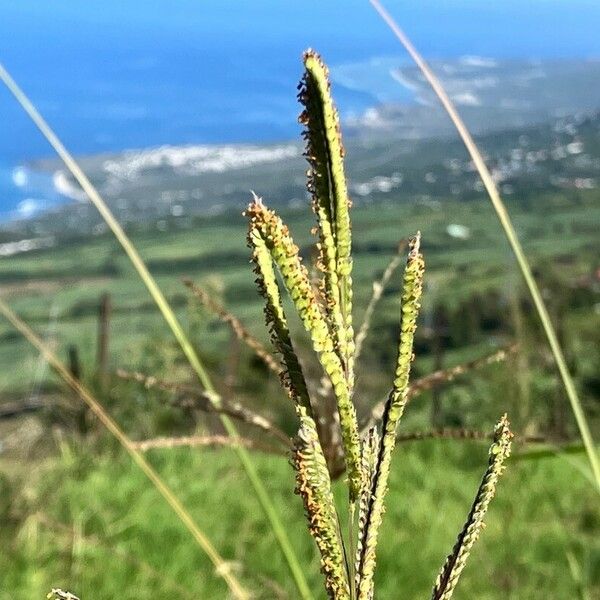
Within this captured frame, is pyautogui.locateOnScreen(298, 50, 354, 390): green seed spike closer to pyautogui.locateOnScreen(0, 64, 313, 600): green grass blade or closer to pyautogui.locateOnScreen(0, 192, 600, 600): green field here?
pyautogui.locateOnScreen(0, 192, 600, 600): green field

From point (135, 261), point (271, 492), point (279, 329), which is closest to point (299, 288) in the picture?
point (279, 329)

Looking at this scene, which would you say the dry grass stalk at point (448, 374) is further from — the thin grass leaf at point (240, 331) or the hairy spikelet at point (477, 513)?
the hairy spikelet at point (477, 513)

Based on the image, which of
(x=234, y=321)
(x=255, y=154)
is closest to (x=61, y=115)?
(x=255, y=154)

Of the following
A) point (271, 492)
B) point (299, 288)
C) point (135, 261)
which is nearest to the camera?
point (299, 288)

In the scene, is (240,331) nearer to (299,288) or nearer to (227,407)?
(227,407)

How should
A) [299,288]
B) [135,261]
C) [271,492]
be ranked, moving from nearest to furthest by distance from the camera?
[299,288] → [135,261] → [271,492]

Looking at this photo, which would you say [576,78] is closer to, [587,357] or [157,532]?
[587,357]
